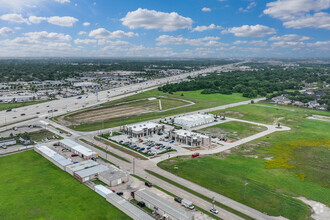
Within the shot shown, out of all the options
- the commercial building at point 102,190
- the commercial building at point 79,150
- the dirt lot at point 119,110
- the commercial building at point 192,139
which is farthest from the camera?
the dirt lot at point 119,110

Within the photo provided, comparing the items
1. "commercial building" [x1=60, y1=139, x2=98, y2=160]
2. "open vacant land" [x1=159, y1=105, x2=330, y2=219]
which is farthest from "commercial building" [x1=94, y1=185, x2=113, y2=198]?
"open vacant land" [x1=159, y1=105, x2=330, y2=219]

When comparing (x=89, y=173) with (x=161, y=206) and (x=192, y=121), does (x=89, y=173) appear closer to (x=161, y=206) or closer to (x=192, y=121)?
(x=161, y=206)

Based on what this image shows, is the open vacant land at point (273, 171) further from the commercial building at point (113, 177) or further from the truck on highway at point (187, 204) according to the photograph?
the commercial building at point (113, 177)

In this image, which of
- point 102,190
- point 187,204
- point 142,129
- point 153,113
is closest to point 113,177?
point 102,190

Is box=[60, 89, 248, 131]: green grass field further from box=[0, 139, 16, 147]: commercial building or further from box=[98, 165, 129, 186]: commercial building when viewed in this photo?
box=[98, 165, 129, 186]: commercial building

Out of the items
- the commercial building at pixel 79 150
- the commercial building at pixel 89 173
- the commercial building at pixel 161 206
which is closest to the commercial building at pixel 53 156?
the commercial building at pixel 79 150

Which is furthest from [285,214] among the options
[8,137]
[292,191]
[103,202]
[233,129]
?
[8,137]

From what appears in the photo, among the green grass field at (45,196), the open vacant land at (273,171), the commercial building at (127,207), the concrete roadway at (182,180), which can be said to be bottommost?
the open vacant land at (273,171)
